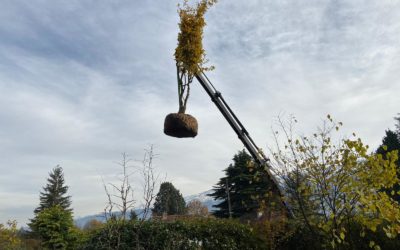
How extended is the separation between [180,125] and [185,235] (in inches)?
206

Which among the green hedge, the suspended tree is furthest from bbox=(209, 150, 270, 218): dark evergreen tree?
the suspended tree

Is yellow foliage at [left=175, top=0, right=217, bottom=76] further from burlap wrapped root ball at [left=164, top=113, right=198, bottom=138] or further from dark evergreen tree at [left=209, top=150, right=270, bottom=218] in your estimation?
dark evergreen tree at [left=209, top=150, right=270, bottom=218]

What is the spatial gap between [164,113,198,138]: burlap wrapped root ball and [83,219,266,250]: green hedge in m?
4.53

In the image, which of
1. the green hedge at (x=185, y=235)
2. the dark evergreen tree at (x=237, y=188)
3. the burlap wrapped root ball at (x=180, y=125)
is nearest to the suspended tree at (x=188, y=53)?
the burlap wrapped root ball at (x=180, y=125)

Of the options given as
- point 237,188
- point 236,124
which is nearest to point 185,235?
point 236,124

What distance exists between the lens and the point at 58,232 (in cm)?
1744

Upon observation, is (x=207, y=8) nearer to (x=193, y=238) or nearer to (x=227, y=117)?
(x=227, y=117)

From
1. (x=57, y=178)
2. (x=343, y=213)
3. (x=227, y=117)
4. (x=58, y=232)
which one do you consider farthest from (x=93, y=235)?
(x=57, y=178)

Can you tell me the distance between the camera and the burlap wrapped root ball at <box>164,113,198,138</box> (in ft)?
13.5

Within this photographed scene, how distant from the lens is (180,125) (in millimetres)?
4105

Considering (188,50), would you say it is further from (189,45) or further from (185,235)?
(185,235)

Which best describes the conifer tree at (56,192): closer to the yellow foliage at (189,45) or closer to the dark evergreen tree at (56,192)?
Answer: the dark evergreen tree at (56,192)

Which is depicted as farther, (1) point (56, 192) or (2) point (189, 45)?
(1) point (56, 192)

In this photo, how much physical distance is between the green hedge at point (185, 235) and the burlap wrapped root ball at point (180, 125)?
14.9 ft
